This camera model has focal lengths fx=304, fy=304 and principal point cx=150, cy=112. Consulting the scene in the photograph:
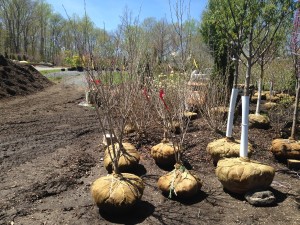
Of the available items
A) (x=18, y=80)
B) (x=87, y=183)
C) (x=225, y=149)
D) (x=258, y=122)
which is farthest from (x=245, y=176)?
(x=18, y=80)

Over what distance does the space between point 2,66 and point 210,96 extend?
1205 centimetres

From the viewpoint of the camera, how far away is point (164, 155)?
4.51m

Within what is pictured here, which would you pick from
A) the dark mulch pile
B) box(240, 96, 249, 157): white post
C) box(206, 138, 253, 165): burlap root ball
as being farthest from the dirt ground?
the dark mulch pile

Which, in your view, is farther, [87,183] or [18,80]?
[18,80]

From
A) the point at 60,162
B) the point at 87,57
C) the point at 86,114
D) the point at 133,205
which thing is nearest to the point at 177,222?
the point at 133,205

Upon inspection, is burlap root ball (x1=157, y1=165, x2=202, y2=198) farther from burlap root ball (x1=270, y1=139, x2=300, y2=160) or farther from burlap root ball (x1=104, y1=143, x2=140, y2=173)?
burlap root ball (x1=270, y1=139, x2=300, y2=160)

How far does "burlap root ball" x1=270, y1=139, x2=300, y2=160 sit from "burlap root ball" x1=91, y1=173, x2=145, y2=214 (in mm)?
2572

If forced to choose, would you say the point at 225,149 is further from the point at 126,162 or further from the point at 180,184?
the point at 126,162

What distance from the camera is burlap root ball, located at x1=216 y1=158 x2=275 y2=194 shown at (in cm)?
342

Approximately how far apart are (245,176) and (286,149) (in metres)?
1.65

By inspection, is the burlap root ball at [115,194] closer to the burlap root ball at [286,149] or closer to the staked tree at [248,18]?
the staked tree at [248,18]

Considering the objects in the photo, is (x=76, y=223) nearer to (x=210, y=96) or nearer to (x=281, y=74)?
(x=210, y=96)

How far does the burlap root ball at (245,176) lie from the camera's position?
342 cm

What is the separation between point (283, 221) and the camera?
120 inches
